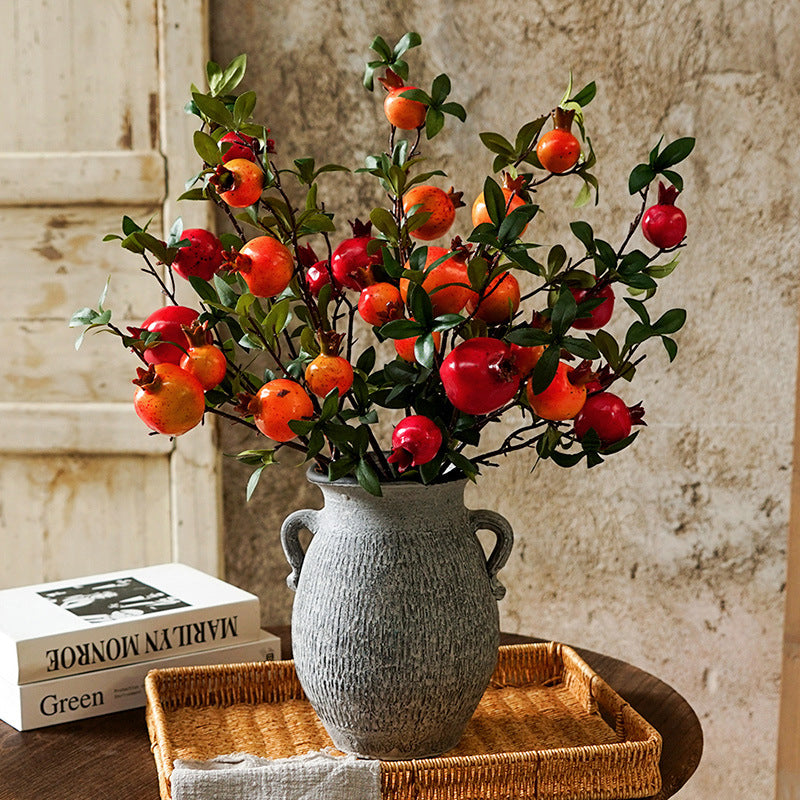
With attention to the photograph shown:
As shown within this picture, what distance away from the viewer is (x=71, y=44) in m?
1.55

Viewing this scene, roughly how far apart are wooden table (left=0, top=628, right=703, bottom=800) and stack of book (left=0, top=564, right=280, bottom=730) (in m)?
0.02

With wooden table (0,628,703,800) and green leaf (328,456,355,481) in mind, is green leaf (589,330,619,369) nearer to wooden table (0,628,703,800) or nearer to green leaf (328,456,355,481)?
green leaf (328,456,355,481)

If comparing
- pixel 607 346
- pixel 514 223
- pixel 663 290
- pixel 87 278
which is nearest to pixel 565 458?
pixel 607 346

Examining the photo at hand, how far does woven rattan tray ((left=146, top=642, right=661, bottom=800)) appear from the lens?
2.60ft

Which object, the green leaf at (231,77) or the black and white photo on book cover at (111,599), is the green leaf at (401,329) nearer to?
the green leaf at (231,77)

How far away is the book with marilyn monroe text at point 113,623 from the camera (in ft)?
3.16

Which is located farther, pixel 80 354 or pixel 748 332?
pixel 80 354

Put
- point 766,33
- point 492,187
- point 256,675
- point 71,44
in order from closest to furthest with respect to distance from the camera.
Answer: point 492,187 → point 256,675 → point 766,33 → point 71,44

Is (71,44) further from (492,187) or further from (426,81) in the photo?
(492,187)

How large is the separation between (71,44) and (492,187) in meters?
1.08

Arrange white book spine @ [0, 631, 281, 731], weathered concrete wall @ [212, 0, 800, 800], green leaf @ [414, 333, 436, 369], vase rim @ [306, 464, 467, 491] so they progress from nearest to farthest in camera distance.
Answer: green leaf @ [414, 333, 436, 369], vase rim @ [306, 464, 467, 491], white book spine @ [0, 631, 281, 731], weathered concrete wall @ [212, 0, 800, 800]

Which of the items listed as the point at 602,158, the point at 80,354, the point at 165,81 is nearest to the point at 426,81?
the point at 602,158

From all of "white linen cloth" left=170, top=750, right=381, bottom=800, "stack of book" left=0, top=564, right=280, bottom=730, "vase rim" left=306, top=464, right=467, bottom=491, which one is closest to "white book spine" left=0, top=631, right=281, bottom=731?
"stack of book" left=0, top=564, right=280, bottom=730

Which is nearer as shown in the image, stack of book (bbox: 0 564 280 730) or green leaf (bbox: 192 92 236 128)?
green leaf (bbox: 192 92 236 128)
